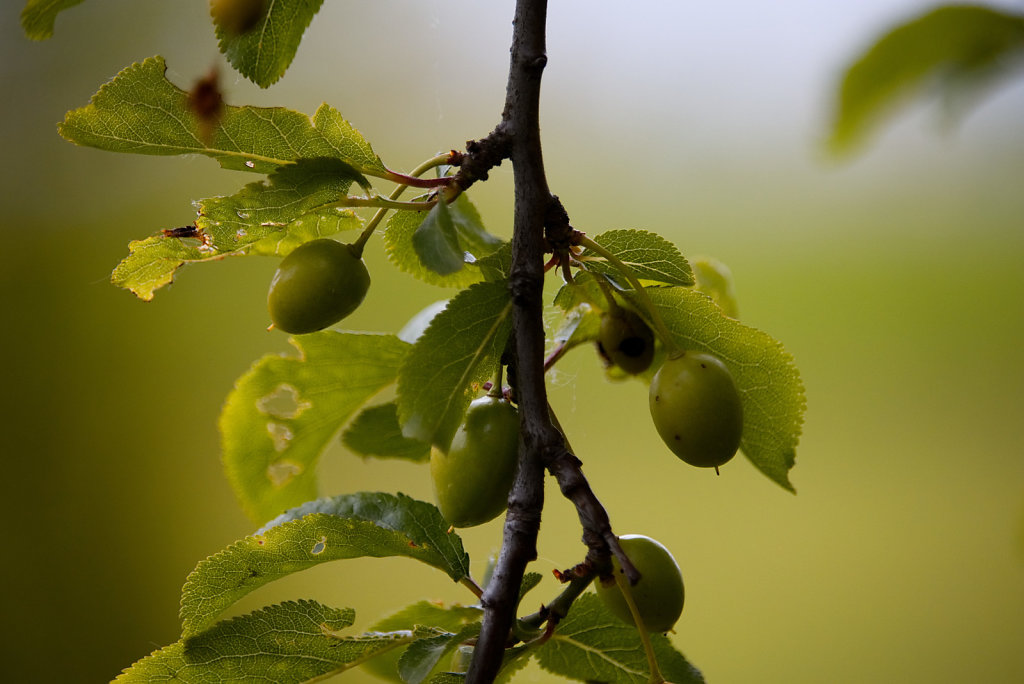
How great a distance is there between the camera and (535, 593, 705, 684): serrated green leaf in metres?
0.33

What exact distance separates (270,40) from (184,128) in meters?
0.05

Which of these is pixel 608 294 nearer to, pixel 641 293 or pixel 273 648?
pixel 641 293

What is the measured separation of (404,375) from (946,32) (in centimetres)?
20

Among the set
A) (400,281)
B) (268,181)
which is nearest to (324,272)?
(268,181)

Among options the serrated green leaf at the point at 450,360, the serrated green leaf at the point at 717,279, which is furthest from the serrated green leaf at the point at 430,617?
the serrated green leaf at the point at 717,279

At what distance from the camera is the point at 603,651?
1.11ft

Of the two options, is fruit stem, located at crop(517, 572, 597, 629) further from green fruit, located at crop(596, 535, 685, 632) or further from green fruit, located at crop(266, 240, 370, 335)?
green fruit, located at crop(266, 240, 370, 335)

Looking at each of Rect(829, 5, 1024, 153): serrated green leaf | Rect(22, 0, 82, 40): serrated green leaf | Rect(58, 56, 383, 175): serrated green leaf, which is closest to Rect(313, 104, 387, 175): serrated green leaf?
Rect(58, 56, 383, 175): serrated green leaf

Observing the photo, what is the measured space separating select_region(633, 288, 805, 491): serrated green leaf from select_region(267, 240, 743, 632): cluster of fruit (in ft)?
0.08

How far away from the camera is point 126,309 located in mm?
1555

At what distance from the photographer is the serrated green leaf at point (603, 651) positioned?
0.33 meters

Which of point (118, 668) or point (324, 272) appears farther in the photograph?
point (118, 668)

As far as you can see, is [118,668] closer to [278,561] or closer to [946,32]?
[278,561]

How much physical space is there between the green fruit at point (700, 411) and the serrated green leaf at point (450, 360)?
7 centimetres
